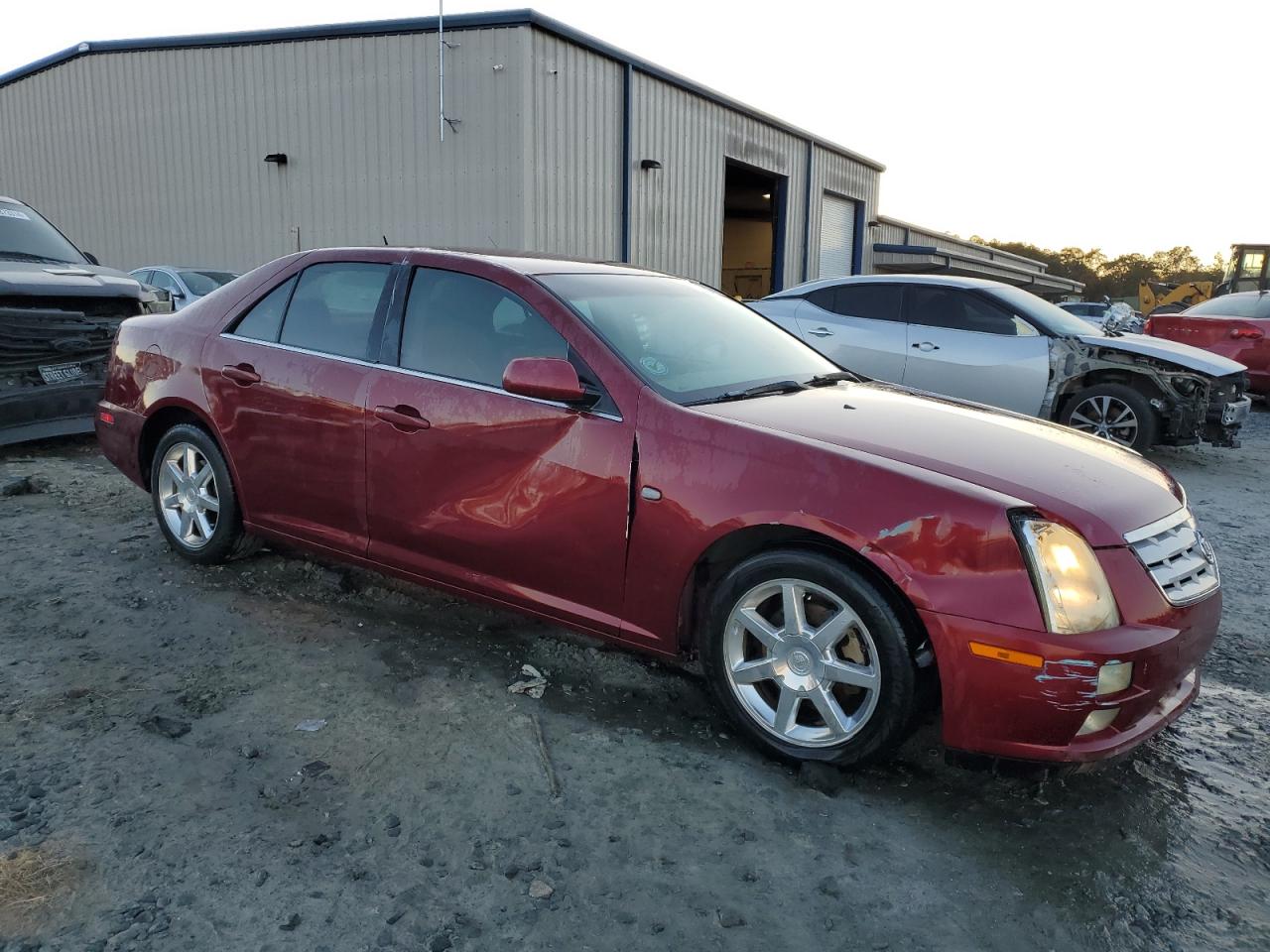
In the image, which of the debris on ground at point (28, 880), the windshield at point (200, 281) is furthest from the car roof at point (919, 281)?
the windshield at point (200, 281)

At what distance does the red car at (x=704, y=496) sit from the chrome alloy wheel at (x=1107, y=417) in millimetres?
4653

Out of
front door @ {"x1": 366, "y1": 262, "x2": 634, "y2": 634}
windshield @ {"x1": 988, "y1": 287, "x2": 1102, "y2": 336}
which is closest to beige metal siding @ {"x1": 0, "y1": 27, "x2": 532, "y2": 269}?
windshield @ {"x1": 988, "y1": 287, "x2": 1102, "y2": 336}

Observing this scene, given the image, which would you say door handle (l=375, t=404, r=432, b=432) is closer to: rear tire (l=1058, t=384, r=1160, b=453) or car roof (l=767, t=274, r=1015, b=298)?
car roof (l=767, t=274, r=1015, b=298)

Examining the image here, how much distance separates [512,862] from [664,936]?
1.49 ft

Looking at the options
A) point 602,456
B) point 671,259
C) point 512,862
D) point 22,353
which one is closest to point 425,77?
point 671,259

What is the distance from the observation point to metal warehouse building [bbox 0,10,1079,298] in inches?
506

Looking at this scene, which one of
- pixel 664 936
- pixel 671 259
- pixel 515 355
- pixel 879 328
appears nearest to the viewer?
pixel 664 936

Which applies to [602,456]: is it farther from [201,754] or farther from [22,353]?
[22,353]

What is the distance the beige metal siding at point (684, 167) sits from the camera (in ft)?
48.8

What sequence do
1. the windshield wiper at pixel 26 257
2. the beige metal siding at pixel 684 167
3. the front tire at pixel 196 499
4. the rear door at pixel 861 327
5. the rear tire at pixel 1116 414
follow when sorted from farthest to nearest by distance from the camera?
the beige metal siding at pixel 684 167
the rear door at pixel 861 327
the rear tire at pixel 1116 414
the windshield wiper at pixel 26 257
the front tire at pixel 196 499

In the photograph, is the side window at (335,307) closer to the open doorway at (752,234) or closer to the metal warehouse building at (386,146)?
the metal warehouse building at (386,146)

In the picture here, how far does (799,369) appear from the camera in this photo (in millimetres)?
3682

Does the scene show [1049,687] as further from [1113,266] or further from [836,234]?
[1113,266]

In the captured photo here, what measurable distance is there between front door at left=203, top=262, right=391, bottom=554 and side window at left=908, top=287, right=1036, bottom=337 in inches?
219
